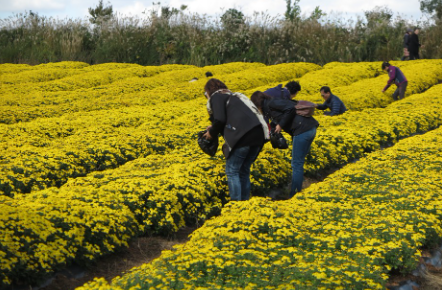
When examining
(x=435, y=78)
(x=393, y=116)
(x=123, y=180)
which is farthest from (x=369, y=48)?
(x=123, y=180)

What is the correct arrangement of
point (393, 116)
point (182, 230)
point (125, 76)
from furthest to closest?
point (125, 76)
point (393, 116)
point (182, 230)

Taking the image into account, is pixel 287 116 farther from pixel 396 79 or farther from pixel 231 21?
pixel 231 21

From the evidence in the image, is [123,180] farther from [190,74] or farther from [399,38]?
[399,38]

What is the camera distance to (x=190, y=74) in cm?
2492

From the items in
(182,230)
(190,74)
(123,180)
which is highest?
(190,74)

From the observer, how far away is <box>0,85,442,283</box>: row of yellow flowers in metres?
6.77

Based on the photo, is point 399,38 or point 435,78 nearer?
point 435,78

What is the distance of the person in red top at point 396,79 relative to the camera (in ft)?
62.3

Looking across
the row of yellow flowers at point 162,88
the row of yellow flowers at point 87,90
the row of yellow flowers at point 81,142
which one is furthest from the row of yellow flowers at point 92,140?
the row of yellow flowers at point 87,90

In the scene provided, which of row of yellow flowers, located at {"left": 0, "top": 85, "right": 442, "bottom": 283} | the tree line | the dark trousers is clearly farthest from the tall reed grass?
row of yellow flowers, located at {"left": 0, "top": 85, "right": 442, "bottom": 283}

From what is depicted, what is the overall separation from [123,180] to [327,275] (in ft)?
14.3

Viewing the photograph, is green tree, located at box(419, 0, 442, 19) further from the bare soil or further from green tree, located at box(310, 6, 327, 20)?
the bare soil

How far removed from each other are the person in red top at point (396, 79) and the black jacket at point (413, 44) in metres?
11.5

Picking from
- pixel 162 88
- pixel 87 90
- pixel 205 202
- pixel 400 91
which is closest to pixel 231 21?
pixel 162 88
